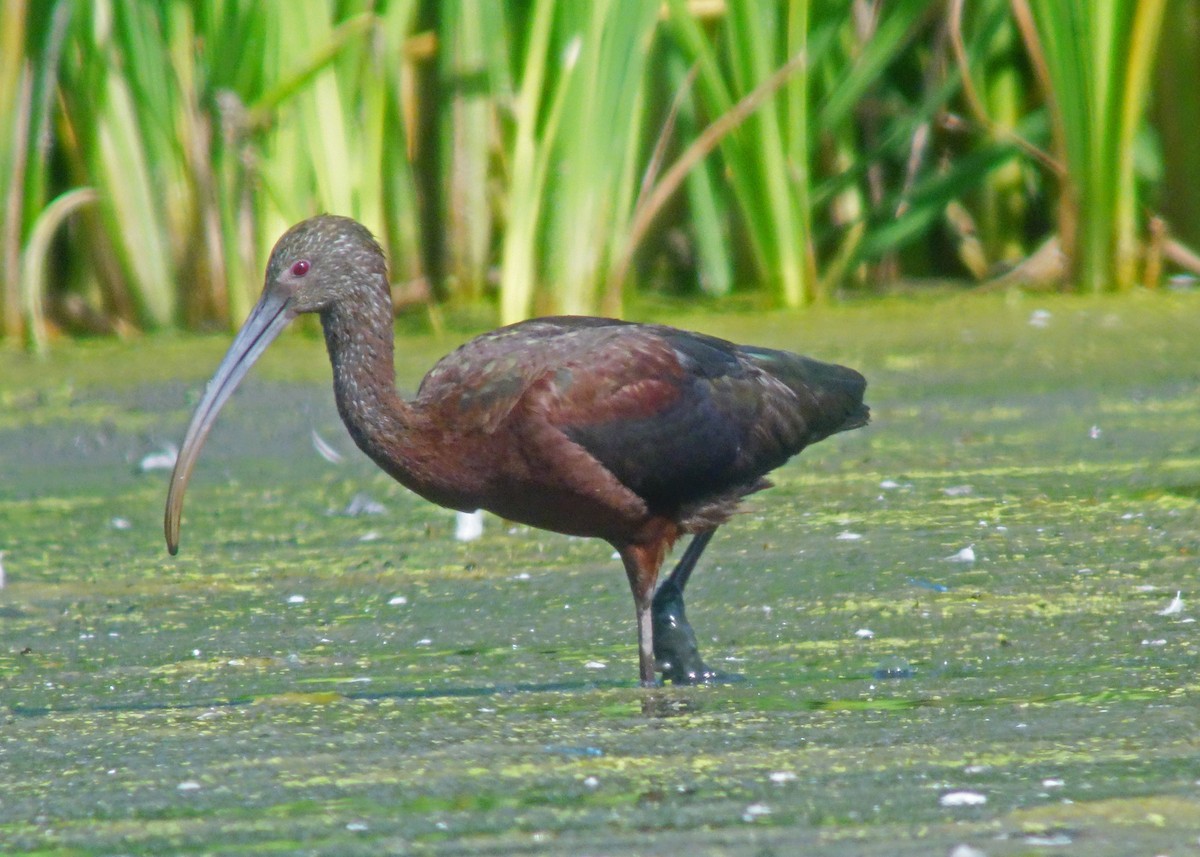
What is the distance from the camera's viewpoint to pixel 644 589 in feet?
14.8

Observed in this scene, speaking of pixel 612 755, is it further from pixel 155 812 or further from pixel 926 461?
pixel 926 461

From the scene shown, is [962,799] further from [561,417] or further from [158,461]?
[158,461]

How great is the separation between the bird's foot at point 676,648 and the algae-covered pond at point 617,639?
3.8 inches

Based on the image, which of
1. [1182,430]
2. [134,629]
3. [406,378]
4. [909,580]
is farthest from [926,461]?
[134,629]

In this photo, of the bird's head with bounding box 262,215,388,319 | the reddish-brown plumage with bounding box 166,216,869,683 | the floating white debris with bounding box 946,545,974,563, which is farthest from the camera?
the floating white debris with bounding box 946,545,974,563

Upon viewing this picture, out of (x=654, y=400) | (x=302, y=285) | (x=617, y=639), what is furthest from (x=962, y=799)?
(x=302, y=285)

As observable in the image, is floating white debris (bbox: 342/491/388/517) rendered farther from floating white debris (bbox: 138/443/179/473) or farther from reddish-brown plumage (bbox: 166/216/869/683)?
reddish-brown plumage (bbox: 166/216/869/683)

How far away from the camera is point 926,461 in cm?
673

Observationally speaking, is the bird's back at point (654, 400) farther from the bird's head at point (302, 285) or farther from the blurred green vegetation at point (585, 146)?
the blurred green vegetation at point (585, 146)

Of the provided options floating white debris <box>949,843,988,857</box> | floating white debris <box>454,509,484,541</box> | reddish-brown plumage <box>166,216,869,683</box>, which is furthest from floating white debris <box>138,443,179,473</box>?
floating white debris <box>949,843,988,857</box>

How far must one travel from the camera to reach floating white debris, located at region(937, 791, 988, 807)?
3.28 m

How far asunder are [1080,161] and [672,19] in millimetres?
1803

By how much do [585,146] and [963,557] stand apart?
2.67 m

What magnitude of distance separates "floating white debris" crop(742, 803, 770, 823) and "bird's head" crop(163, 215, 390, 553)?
1797 mm
